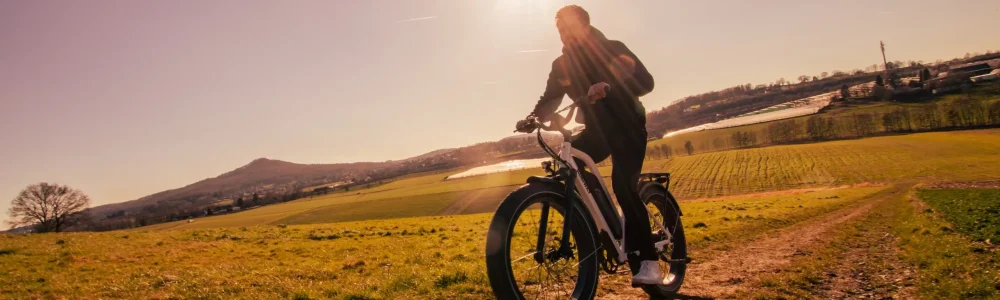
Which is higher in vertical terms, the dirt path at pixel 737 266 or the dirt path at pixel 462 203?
the dirt path at pixel 737 266

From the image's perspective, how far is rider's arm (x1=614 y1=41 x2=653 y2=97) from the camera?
4.55m

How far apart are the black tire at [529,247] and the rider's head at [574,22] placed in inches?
65.6

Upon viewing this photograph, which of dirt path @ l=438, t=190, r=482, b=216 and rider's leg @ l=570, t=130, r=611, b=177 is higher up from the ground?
rider's leg @ l=570, t=130, r=611, b=177

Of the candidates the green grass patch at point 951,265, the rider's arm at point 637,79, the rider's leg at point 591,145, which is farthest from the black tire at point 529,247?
the green grass patch at point 951,265

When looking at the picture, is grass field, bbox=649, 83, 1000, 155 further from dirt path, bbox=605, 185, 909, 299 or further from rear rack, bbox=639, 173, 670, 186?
rear rack, bbox=639, 173, 670, 186

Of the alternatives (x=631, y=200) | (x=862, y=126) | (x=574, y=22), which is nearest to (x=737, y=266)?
(x=631, y=200)

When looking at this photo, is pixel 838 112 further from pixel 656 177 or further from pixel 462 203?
pixel 656 177

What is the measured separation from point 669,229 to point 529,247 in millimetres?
2789

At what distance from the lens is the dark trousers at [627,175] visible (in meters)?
4.57

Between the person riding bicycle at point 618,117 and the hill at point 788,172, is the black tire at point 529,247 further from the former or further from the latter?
the hill at point 788,172

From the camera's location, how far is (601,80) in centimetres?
466

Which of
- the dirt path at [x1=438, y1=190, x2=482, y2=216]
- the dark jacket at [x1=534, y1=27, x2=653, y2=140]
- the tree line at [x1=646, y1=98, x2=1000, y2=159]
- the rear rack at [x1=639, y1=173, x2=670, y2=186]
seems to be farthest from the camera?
the tree line at [x1=646, y1=98, x2=1000, y2=159]

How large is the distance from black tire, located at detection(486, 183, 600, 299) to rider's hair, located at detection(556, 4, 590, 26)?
1.79 metres

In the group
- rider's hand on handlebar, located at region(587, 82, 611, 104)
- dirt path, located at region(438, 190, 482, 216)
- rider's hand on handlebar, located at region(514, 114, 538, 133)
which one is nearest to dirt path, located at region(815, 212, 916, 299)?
rider's hand on handlebar, located at region(587, 82, 611, 104)
